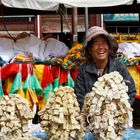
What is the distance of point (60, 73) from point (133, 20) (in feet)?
24.7

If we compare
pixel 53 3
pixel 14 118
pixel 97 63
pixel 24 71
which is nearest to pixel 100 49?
pixel 97 63

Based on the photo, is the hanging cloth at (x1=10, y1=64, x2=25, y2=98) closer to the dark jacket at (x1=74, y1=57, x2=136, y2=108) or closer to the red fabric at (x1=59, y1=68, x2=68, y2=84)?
the red fabric at (x1=59, y1=68, x2=68, y2=84)

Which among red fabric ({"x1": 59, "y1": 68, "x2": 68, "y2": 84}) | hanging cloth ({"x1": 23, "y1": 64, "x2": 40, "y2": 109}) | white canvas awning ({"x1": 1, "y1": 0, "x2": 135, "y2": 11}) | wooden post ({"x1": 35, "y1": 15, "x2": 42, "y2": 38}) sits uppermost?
wooden post ({"x1": 35, "y1": 15, "x2": 42, "y2": 38})

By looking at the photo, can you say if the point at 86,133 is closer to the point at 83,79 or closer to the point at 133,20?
the point at 83,79

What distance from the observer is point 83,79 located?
2.63m

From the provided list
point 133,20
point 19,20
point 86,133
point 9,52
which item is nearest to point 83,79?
point 86,133

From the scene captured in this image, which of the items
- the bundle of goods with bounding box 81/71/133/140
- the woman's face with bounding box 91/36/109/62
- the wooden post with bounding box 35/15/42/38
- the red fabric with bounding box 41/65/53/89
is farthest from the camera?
the wooden post with bounding box 35/15/42/38

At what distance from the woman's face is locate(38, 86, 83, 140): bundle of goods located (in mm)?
580

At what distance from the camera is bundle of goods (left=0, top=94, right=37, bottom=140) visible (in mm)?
1989

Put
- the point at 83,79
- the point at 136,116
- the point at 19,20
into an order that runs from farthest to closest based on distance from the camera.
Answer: the point at 19,20 → the point at 136,116 → the point at 83,79

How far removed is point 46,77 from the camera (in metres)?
5.09

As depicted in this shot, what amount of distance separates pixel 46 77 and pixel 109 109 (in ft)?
10.3

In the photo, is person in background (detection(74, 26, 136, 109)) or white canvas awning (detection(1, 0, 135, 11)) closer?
person in background (detection(74, 26, 136, 109))

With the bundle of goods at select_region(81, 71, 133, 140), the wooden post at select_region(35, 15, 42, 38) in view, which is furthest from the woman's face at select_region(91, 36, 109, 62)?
the wooden post at select_region(35, 15, 42, 38)
